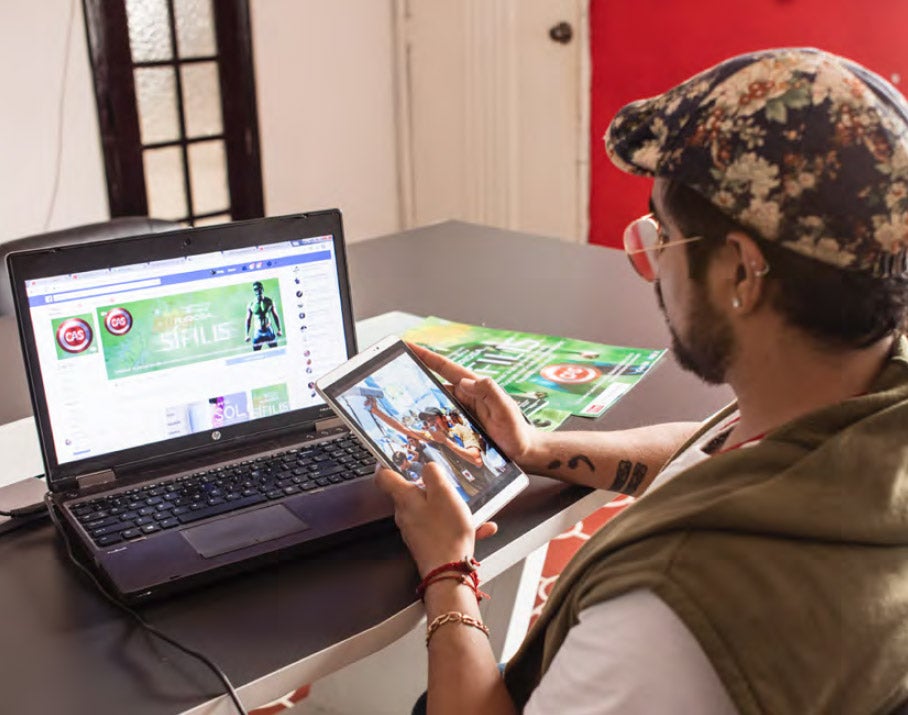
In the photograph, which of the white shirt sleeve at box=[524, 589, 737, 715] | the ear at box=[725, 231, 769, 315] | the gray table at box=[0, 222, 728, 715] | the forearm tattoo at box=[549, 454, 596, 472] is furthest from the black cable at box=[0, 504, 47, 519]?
the ear at box=[725, 231, 769, 315]

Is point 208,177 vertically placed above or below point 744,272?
below

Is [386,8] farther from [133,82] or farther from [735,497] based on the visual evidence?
[735,497]

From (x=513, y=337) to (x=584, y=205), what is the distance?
7.34ft

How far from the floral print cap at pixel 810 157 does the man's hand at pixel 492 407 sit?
519 millimetres

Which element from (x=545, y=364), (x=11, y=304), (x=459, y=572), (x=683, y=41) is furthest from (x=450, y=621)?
(x=683, y=41)

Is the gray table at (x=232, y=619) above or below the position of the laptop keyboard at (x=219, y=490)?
below

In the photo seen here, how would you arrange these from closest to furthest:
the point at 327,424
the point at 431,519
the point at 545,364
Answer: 1. the point at 431,519
2. the point at 327,424
3. the point at 545,364

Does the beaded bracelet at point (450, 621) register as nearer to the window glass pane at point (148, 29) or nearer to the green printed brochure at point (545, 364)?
the green printed brochure at point (545, 364)

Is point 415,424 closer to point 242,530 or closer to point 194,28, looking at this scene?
point 242,530

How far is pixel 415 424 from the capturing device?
121cm

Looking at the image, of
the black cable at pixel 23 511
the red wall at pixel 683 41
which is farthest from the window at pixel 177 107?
the black cable at pixel 23 511

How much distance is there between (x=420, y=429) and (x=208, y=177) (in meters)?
2.74

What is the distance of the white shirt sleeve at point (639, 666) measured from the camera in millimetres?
732

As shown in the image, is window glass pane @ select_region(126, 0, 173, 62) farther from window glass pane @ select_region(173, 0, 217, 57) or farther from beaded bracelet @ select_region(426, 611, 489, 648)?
beaded bracelet @ select_region(426, 611, 489, 648)
